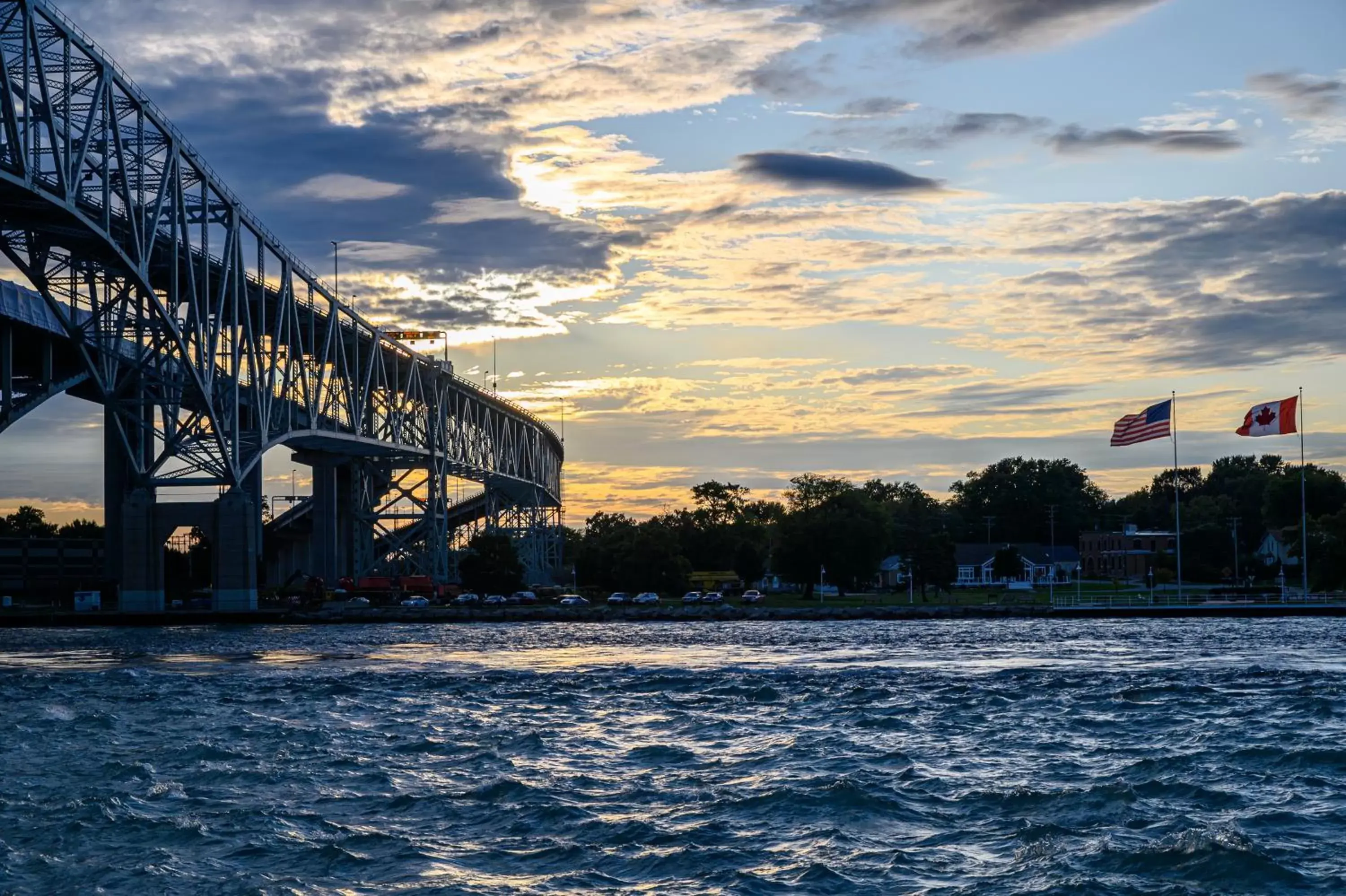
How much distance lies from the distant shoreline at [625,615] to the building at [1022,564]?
78.4 metres

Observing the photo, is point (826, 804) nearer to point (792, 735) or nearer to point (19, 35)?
point (792, 735)

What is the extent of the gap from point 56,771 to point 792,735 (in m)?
14.3

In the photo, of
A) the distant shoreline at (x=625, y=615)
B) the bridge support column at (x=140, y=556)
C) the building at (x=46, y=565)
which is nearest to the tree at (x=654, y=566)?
the distant shoreline at (x=625, y=615)

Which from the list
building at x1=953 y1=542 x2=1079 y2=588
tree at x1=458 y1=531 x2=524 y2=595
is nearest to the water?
tree at x1=458 y1=531 x2=524 y2=595

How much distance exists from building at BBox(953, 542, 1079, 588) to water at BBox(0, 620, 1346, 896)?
134620mm

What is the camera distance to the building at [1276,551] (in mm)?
162875

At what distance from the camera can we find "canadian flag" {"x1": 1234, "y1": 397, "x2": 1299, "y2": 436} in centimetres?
8562

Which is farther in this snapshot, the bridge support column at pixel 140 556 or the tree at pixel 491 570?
the tree at pixel 491 570

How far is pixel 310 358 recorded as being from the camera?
119562mm

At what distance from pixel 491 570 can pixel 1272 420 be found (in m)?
71.6

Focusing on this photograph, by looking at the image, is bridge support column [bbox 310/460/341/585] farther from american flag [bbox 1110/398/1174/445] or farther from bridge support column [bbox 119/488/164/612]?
american flag [bbox 1110/398/1174/445]

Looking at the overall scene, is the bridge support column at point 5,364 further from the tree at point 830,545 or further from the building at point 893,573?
the building at point 893,573

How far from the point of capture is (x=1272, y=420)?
8719 cm

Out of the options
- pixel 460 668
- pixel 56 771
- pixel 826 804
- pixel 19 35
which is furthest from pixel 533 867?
pixel 19 35
